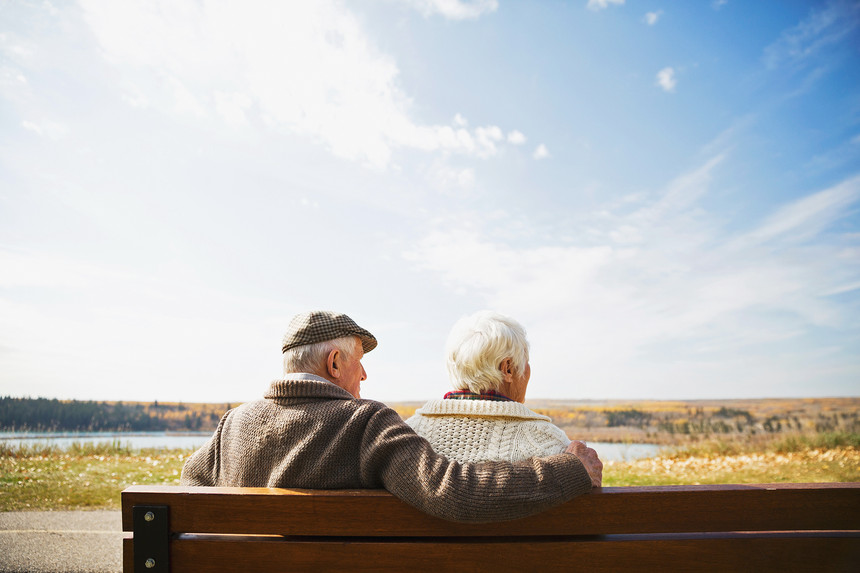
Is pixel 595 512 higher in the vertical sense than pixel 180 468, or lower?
higher

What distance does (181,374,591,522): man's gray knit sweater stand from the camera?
4.94 feet

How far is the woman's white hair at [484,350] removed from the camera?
2.11 m

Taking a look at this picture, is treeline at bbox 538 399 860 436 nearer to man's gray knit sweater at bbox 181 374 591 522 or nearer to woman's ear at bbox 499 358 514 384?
woman's ear at bbox 499 358 514 384

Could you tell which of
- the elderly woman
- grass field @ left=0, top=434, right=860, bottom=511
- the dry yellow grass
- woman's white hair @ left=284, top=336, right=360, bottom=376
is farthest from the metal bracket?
the dry yellow grass

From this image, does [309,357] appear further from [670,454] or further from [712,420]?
[712,420]

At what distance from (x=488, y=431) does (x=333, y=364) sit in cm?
60

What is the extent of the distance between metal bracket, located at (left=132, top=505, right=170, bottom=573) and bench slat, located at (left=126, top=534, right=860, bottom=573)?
0.71 feet

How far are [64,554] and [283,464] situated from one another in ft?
12.1

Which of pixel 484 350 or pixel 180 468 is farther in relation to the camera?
pixel 180 468

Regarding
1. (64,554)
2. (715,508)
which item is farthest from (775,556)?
(64,554)

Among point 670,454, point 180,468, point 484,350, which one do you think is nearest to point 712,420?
point 670,454

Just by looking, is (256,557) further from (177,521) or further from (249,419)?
(249,419)

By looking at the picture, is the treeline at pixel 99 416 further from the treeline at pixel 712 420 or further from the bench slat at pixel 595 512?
the bench slat at pixel 595 512

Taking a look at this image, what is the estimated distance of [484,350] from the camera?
82.7 inches
